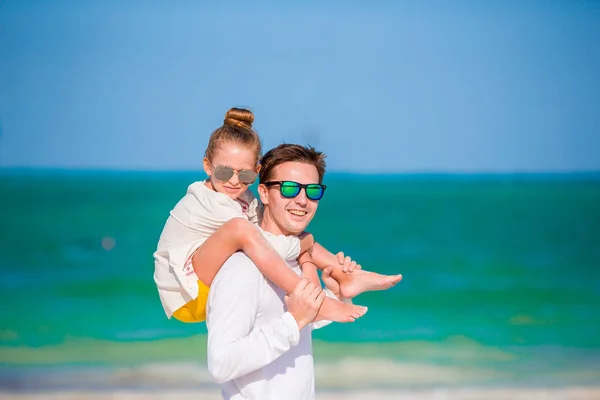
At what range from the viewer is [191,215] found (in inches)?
119

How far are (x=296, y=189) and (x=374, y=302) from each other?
1232 centimetres

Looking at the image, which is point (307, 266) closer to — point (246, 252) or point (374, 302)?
point (246, 252)

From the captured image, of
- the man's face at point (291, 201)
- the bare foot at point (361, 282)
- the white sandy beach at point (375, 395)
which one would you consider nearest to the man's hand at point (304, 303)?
the man's face at point (291, 201)

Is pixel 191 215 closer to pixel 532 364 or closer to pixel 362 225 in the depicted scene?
pixel 532 364

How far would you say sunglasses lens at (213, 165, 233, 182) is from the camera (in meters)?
2.97

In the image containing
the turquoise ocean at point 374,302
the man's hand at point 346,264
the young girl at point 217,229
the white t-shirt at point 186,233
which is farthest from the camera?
the turquoise ocean at point 374,302

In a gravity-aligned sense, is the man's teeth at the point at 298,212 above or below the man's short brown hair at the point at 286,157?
below

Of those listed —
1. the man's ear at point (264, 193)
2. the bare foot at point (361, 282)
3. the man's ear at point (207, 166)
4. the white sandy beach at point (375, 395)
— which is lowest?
the bare foot at point (361, 282)

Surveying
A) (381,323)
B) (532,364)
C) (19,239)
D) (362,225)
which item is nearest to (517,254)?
(362,225)

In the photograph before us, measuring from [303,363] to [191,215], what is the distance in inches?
29.3

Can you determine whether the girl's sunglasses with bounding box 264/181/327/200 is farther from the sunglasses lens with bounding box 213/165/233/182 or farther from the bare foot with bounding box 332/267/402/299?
the bare foot with bounding box 332/267/402/299

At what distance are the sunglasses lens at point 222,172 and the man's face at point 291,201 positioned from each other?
0.93 feet

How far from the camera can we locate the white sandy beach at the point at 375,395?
309 inches

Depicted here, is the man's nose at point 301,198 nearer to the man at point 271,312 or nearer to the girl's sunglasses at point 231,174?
the man at point 271,312
